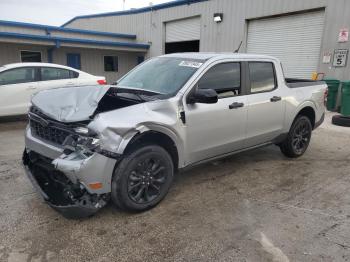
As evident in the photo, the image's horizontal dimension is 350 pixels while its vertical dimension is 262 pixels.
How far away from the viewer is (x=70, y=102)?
138 inches

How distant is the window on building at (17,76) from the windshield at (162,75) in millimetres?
4430

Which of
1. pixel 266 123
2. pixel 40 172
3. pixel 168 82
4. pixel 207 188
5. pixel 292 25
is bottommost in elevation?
pixel 207 188

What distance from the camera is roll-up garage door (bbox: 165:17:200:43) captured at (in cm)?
1759

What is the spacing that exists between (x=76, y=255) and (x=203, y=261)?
1.14 m

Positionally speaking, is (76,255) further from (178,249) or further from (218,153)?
(218,153)

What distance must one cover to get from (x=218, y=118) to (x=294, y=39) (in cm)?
1022

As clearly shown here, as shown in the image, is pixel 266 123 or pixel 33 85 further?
pixel 33 85

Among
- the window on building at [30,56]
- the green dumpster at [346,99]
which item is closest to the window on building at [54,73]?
the green dumpster at [346,99]

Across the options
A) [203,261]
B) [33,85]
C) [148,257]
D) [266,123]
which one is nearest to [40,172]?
[148,257]

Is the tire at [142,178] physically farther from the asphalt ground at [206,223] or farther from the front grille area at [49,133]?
the front grille area at [49,133]

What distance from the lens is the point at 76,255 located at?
9.15ft

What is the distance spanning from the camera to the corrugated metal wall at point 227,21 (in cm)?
1125

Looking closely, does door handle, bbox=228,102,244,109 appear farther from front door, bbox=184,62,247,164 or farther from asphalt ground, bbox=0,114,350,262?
asphalt ground, bbox=0,114,350,262

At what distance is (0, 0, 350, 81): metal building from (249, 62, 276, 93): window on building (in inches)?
302
